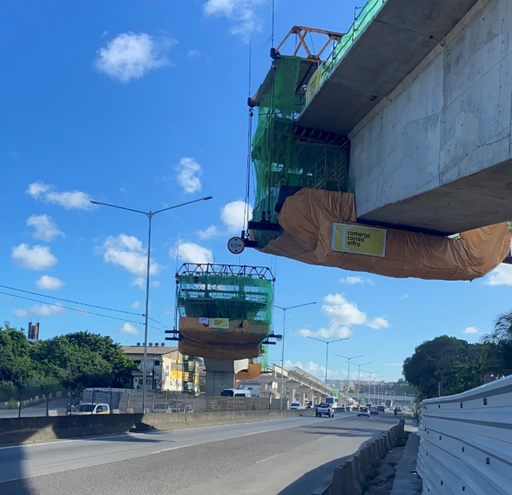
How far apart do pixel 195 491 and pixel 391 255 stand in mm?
9046

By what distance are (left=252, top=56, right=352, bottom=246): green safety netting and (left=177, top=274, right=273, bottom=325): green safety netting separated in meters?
48.7

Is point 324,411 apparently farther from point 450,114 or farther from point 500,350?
point 450,114

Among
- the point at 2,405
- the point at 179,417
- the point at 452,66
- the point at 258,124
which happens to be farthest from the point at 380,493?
the point at 179,417

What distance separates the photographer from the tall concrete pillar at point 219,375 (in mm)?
75188

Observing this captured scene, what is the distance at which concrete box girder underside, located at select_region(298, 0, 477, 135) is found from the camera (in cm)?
1239

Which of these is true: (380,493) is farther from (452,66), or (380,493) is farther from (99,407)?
(99,407)

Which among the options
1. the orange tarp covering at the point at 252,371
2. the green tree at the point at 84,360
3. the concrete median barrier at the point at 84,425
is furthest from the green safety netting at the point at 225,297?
the concrete median barrier at the point at 84,425

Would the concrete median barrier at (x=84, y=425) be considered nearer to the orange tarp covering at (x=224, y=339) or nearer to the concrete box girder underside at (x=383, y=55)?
the concrete box girder underside at (x=383, y=55)

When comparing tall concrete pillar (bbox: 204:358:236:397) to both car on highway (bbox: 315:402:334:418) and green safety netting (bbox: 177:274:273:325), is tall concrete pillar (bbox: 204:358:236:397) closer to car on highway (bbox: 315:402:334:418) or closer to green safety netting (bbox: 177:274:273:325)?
green safety netting (bbox: 177:274:273:325)

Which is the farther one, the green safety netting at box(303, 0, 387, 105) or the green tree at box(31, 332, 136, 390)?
the green tree at box(31, 332, 136, 390)

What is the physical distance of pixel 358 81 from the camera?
15.8 metres

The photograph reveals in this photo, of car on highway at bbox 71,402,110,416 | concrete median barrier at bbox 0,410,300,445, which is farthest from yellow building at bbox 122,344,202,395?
concrete median barrier at bbox 0,410,300,445

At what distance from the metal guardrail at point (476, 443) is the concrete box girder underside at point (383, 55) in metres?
7.55

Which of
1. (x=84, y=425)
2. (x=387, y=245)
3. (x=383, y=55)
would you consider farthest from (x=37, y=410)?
(x=383, y=55)
